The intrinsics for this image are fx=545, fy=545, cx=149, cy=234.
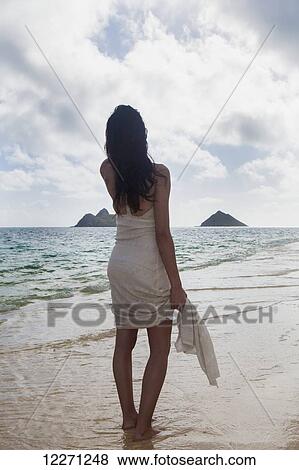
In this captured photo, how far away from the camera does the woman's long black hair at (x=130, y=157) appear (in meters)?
2.44

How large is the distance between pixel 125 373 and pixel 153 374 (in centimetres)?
15

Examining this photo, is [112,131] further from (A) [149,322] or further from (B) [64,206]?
(B) [64,206]

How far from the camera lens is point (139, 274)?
2.46 metres

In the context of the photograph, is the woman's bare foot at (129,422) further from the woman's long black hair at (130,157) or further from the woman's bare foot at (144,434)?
the woman's long black hair at (130,157)

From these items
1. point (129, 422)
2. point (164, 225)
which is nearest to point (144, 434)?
point (129, 422)

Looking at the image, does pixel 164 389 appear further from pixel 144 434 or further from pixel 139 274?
pixel 139 274

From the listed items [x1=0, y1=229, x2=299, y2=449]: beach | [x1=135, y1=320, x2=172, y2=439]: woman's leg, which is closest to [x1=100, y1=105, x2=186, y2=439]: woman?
[x1=135, y1=320, x2=172, y2=439]: woman's leg

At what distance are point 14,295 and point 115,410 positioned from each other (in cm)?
656

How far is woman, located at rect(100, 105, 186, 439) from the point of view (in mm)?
2445

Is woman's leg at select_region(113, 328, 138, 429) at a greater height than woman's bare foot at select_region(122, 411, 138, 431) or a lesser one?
greater

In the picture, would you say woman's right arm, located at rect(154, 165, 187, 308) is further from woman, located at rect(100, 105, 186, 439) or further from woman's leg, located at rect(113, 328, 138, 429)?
woman's leg, located at rect(113, 328, 138, 429)

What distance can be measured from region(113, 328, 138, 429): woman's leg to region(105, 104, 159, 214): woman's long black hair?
2.02 ft

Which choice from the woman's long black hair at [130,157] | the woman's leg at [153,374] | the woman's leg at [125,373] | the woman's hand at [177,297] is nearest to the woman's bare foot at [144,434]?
the woman's leg at [153,374]

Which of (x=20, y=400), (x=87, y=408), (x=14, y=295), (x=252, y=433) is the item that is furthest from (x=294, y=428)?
(x=14, y=295)
